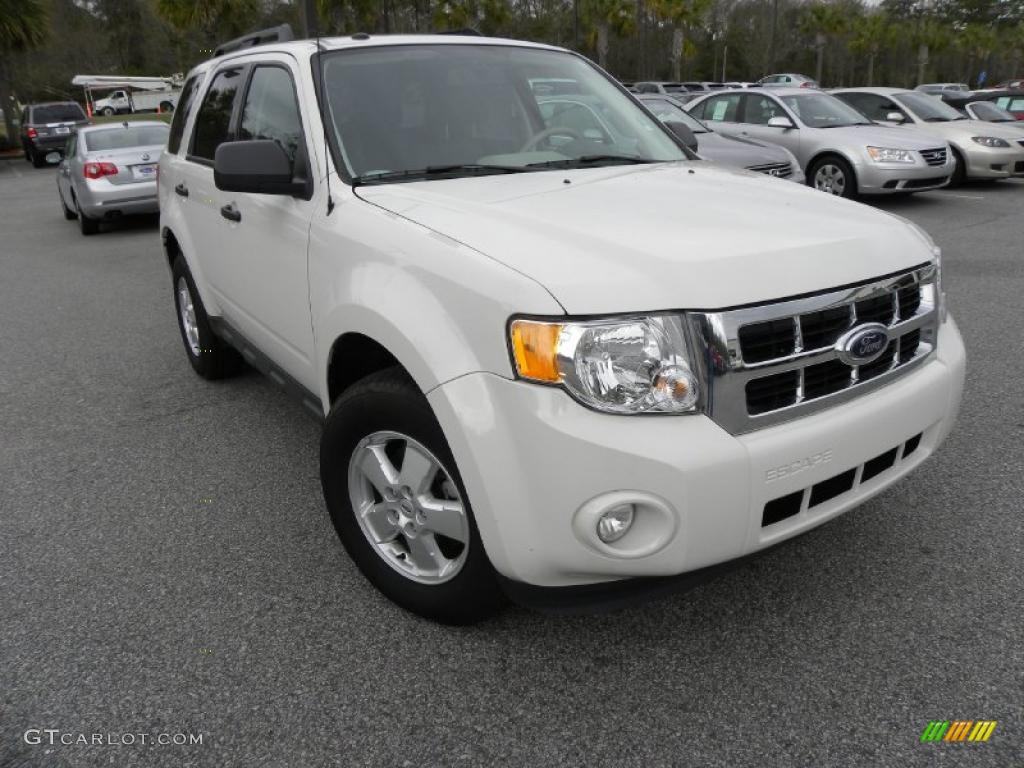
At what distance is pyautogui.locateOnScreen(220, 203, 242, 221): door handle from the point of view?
139 inches

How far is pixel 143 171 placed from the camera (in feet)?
37.2

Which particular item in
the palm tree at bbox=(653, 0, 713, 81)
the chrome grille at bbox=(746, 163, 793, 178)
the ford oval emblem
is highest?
the palm tree at bbox=(653, 0, 713, 81)

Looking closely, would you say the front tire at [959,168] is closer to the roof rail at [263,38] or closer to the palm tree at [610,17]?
the roof rail at [263,38]

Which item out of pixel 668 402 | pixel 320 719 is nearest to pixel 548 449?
pixel 668 402

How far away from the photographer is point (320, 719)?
2234 millimetres

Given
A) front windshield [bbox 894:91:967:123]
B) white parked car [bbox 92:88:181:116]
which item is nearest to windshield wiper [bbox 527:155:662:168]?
front windshield [bbox 894:91:967:123]

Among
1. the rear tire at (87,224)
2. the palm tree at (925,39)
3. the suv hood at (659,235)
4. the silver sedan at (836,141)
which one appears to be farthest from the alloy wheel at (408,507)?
the palm tree at (925,39)

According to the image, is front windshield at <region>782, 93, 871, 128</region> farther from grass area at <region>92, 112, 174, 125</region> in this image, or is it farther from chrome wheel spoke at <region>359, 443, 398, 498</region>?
chrome wheel spoke at <region>359, 443, 398, 498</region>

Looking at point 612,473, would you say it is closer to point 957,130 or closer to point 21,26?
point 957,130

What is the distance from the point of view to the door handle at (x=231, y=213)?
11.6 ft

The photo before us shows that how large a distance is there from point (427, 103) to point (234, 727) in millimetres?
2250

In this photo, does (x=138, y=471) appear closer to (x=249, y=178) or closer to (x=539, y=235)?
(x=249, y=178)

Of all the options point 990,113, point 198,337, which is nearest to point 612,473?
point 198,337

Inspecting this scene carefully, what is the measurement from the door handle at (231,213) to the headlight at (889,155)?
9.05 metres
